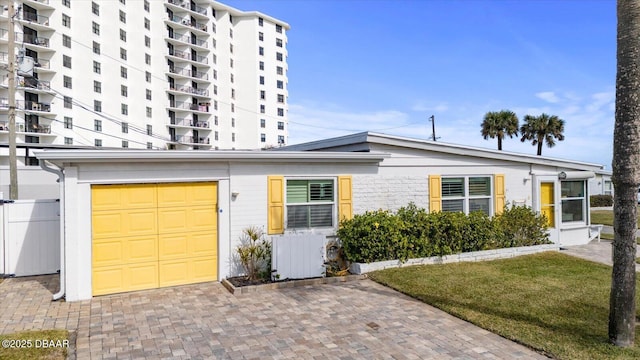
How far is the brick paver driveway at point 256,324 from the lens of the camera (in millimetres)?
5055

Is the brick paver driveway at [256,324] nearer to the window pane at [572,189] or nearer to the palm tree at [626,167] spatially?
the palm tree at [626,167]

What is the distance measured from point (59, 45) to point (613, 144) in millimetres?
47039

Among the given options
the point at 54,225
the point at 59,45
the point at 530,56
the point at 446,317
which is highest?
the point at 59,45

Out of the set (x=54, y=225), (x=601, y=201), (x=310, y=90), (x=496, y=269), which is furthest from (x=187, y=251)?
(x=601, y=201)

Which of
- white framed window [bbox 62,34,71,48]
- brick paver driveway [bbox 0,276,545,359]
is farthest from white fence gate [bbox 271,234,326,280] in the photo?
white framed window [bbox 62,34,71,48]

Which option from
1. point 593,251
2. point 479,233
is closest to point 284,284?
point 479,233

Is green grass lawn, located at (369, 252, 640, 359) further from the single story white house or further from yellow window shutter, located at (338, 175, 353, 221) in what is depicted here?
the single story white house

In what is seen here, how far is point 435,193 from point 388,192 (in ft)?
5.04

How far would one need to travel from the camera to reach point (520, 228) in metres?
11.5

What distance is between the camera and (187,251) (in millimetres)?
8328

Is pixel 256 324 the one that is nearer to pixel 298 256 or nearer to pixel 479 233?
pixel 298 256

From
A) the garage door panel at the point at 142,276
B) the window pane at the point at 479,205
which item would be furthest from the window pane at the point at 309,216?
the window pane at the point at 479,205

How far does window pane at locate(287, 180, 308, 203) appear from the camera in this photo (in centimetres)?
936

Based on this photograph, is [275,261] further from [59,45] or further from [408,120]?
[59,45]
